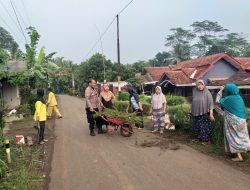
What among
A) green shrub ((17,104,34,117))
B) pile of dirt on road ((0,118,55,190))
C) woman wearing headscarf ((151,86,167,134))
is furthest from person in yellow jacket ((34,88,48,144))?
green shrub ((17,104,34,117))

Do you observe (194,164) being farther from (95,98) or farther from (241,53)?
(241,53)

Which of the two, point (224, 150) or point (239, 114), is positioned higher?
point (239, 114)

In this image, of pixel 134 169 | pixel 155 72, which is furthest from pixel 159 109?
pixel 155 72

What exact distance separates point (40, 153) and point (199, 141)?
4498 mm

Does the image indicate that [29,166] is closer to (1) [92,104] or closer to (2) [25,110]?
(1) [92,104]

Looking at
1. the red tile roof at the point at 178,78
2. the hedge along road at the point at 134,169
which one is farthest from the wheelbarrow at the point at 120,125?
the red tile roof at the point at 178,78

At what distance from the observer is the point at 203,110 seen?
29.7 ft

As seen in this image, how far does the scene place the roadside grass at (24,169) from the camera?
590 centimetres

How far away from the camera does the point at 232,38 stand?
261ft

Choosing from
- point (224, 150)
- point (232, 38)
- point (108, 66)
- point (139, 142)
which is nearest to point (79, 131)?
point (139, 142)

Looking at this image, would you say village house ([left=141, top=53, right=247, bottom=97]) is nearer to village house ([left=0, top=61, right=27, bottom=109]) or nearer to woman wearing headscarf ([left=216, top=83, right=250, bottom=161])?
village house ([left=0, top=61, right=27, bottom=109])

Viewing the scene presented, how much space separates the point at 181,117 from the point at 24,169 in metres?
5.96

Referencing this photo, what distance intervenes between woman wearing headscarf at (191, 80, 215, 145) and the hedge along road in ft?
2.41

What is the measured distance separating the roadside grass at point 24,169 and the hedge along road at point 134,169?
0.31m
